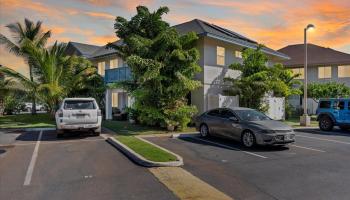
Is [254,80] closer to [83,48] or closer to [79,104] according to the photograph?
[79,104]

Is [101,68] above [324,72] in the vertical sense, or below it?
below

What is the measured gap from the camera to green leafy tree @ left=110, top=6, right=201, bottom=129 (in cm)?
1603

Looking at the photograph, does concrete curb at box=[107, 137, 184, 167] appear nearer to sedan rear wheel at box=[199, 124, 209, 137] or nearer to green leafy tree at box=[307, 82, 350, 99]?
sedan rear wheel at box=[199, 124, 209, 137]

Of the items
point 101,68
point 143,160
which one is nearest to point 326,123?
point 143,160

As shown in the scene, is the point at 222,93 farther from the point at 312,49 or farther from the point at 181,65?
the point at 312,49

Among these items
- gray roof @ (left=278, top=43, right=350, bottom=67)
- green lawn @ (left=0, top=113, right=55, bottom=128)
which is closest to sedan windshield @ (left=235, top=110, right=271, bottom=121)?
green lawn @ (left=0, top=113, right=55, bottom=128)

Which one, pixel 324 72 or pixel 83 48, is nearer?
pixel 83 48

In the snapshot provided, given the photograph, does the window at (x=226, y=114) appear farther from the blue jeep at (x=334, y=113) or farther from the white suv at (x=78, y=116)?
the blue jeep at (x=334, y=113)

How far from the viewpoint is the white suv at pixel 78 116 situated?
1370 cm

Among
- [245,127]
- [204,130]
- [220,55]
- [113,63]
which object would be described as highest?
[113,63]

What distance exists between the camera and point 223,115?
44.3ft

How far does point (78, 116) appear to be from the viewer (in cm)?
1391

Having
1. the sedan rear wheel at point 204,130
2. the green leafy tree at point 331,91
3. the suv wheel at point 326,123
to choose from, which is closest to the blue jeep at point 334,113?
the suv wheel at point 326,123

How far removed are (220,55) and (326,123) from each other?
7.62 meters
